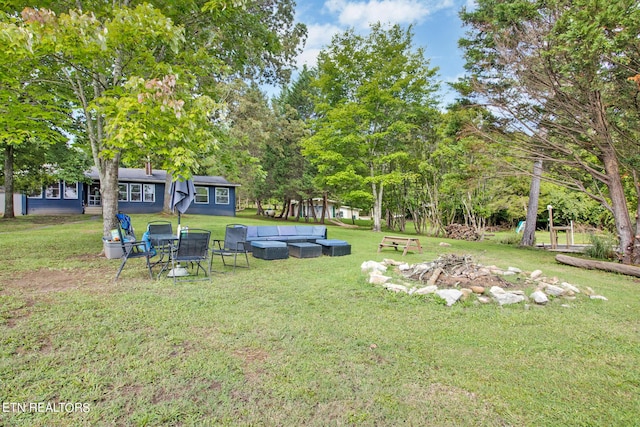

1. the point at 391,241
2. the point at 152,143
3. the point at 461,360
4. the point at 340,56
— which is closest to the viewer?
the point at 461,360

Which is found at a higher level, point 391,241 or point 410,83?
point 410,83

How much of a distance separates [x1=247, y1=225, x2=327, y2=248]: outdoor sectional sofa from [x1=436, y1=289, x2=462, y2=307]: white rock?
505 cm

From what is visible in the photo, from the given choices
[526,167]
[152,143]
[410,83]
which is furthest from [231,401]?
[410,83]

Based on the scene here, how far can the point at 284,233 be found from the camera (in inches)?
369

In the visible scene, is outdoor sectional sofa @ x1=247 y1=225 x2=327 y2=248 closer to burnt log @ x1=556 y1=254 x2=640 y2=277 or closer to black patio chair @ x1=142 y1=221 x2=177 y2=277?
black patio chair @ x1=142 y1=221 x2=177 y2=277

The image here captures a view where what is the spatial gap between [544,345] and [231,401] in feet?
10.0

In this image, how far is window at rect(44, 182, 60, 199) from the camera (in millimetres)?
19812

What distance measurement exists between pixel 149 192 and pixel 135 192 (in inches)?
33.0

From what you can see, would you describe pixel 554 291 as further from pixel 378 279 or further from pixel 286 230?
pixel 286 230

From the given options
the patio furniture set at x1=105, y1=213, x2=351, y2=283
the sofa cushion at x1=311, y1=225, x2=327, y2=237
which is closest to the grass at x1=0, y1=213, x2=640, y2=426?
the patio furniture set at x1=105, y1=213, x2=351, y2=283

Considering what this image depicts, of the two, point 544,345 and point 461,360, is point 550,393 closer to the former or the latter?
point 461,360

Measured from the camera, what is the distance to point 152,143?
19.7 ft

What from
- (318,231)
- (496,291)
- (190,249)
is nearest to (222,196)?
(318,231)

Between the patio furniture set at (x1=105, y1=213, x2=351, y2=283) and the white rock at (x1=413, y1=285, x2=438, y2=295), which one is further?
the patio furniture set at (x1=105, y1=213, x2=351, y2=283)
